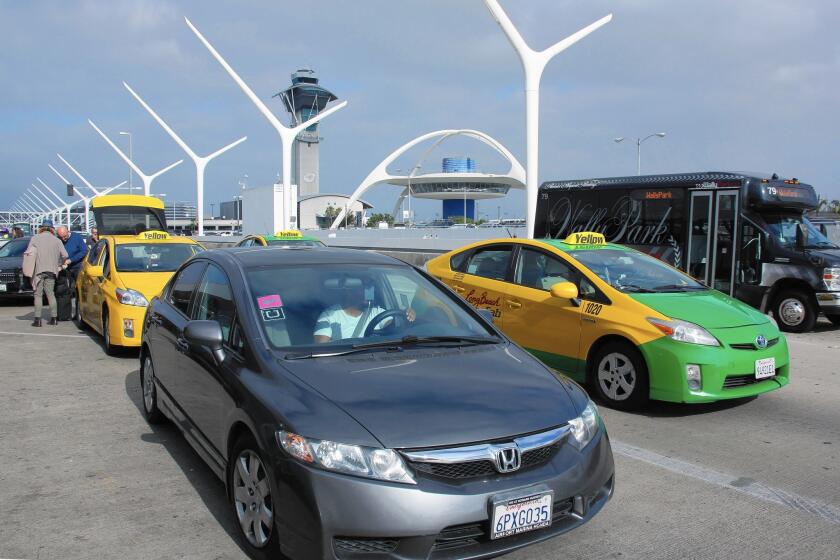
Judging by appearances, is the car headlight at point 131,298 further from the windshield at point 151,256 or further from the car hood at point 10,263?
the car hood at point 10,263

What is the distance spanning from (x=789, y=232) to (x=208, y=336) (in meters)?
11.0

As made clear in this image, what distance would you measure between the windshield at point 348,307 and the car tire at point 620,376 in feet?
7.02

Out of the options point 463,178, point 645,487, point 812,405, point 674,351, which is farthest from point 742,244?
point 463,178

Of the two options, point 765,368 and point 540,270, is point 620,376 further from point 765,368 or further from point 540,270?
point 540,270

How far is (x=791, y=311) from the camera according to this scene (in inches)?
452

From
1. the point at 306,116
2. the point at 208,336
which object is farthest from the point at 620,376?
the point at 306,116

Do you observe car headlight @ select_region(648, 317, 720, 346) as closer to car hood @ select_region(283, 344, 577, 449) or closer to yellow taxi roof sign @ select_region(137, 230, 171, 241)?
car hood @ select_region(283, 344, 577, 449)

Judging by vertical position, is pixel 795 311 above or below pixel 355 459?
below

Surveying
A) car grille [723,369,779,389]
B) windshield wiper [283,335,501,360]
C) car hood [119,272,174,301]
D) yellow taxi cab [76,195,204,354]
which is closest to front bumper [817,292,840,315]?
car grille [723,369,779,389]

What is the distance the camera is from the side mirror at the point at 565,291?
6.45 m

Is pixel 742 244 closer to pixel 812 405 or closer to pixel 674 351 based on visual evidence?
pixel 812 405

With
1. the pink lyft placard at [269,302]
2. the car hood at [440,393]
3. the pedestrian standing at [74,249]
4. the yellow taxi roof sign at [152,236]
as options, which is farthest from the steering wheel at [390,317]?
the pedestrian standing at [74,249]

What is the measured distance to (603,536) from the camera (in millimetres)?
3709

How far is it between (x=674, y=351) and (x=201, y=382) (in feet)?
12.0
